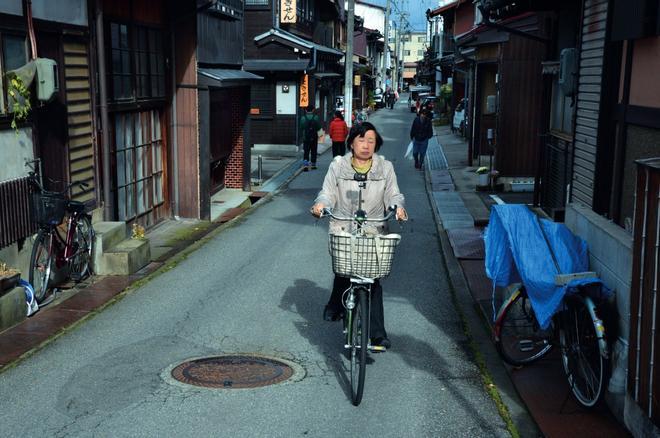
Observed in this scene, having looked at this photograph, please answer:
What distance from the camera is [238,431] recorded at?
5695 mm

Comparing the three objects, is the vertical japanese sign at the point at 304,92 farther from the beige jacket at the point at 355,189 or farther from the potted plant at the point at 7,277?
the beige jacket at the point at 355,189

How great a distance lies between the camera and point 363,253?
6102mm

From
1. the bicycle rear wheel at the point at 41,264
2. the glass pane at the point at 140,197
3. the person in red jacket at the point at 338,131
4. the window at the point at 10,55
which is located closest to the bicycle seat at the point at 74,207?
the bicycle rear wheel at the point at 41,264

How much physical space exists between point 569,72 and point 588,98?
124cm

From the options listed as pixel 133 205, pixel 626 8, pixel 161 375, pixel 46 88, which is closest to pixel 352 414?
pixel 161 375

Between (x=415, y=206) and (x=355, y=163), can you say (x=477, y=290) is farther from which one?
(x=415, y=206)

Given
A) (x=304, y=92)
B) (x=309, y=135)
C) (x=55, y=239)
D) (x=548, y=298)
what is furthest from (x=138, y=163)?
(x=304, y=92)

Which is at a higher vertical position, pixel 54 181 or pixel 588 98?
pixel 588 98

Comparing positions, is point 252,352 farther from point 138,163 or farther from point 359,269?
point 138,163

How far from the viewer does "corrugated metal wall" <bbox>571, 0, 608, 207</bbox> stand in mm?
8445

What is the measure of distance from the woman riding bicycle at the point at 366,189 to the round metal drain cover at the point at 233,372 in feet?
3.02

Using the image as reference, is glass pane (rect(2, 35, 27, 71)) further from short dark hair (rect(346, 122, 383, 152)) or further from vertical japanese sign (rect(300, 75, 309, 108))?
vertical japanese sign (rect(300, 75, 309, 108))

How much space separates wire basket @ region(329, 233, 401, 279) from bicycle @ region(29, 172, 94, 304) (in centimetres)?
470

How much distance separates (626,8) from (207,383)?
511cm
